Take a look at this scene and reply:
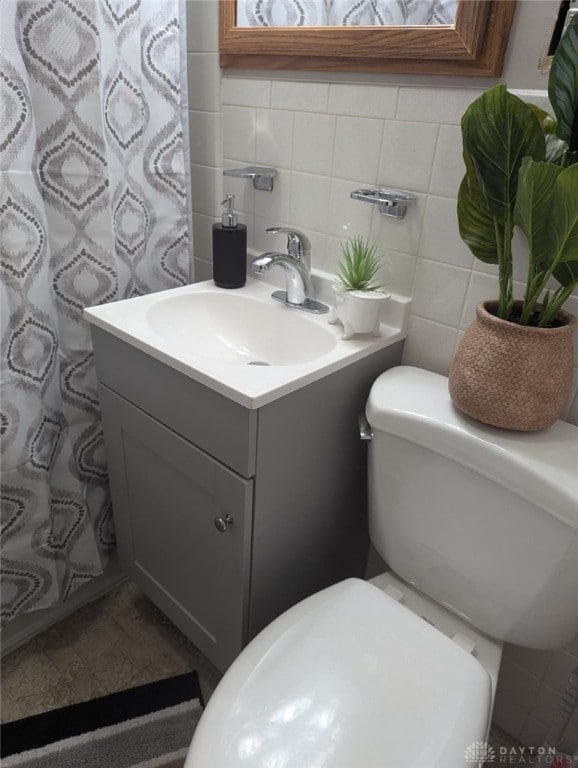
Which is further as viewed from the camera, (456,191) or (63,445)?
(63,445)

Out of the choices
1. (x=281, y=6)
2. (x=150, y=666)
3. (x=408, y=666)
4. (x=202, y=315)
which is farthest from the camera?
(x=150, y=666)

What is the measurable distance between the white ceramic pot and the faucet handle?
0.48 ft

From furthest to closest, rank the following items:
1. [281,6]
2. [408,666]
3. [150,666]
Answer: [150,666] < [281,6] < [408,666]

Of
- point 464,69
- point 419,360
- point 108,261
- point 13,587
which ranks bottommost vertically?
point 13,587

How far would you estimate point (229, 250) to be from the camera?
1.16m

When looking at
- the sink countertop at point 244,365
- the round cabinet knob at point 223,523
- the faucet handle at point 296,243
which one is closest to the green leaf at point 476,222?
the sink countertop at point 244,365

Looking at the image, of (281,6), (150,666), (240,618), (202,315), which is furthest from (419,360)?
(150,666)

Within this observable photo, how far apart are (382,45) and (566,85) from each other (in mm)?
363

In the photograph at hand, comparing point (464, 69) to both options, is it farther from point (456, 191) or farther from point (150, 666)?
point (150, 666)

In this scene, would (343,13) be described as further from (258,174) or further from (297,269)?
(297,269)

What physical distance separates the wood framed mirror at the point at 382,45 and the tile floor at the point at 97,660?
1.35 metres

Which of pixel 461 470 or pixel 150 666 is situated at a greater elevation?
pixel 461 470

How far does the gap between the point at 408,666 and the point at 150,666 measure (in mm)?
766

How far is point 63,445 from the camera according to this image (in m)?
1.19
